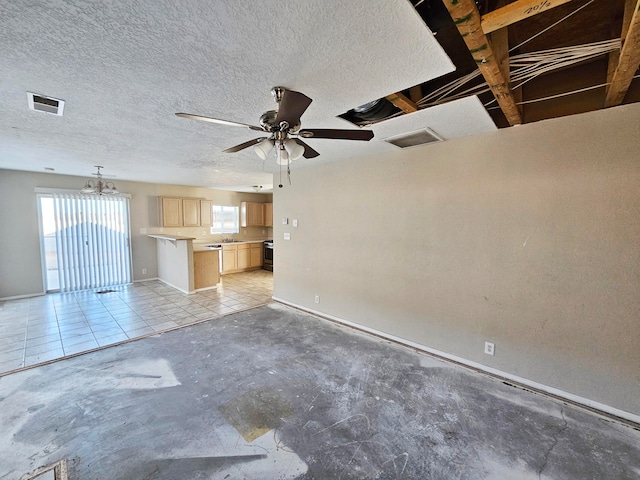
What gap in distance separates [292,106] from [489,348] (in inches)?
112

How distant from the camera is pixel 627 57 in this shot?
1355mm

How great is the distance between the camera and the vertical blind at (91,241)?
5113mm

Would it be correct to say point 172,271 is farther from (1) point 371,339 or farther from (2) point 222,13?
(2) point 222,13

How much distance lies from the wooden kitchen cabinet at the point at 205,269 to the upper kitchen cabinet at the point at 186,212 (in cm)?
161

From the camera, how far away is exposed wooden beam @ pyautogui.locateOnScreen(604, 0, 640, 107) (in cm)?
114

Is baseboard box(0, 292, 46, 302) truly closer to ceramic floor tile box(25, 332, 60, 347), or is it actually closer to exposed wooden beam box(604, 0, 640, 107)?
ceramic floor tile box(25, 332, 60, 347)

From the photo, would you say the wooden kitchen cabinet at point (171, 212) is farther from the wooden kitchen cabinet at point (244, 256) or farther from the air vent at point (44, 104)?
the air vent at point (44, 104)

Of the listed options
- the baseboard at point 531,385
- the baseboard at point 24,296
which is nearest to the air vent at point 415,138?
the baseboard at point 531,385

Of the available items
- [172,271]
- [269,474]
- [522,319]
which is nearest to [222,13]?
[269,474]

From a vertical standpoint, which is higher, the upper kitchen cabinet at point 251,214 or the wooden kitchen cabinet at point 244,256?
the upper kitchen cabinet at point 251,214

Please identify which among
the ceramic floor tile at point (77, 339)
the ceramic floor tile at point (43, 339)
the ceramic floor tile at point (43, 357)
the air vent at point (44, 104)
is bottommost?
the ceramic floor tile at point (77, 339)

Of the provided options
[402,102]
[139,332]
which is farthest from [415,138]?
[139,332]

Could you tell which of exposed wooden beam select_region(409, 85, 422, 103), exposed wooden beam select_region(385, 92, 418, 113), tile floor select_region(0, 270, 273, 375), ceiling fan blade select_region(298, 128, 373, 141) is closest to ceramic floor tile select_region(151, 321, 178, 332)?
tile floor select_region(0, 270, 273, 375)

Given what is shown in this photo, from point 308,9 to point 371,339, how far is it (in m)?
3.29
